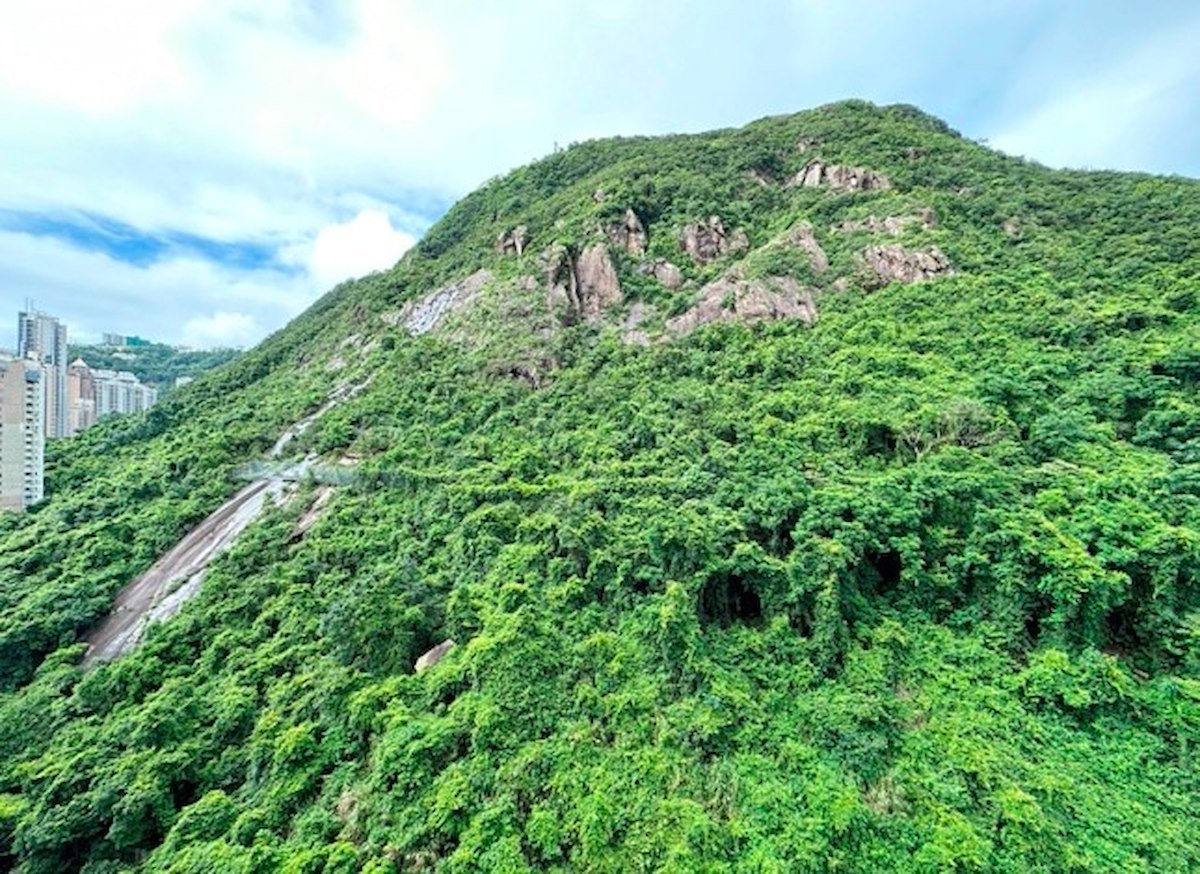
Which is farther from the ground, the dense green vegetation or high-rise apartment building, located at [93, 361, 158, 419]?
the dense green vegetation

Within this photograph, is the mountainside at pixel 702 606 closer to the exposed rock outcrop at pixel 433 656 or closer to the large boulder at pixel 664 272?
the exposed rock outcrop at pixel 433 656

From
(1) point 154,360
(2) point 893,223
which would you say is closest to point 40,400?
(2) point 893,223

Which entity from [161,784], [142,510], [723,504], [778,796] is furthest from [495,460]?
[142,510]

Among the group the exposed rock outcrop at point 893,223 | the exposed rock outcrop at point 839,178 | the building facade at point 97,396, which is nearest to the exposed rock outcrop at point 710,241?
the exposed rock outcrop at point 893,223

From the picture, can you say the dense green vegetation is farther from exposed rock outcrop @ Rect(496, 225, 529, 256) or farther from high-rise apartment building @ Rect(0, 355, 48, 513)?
exposed rock outcrop @ Rect(496, 225, 529, 256)

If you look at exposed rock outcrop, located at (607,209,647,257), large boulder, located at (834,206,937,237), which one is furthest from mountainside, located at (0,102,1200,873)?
exposed rock outcrop, located at (607,209,647,257)

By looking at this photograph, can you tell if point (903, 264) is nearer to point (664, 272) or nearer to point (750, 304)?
point (750, 304)

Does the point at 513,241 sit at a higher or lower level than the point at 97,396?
higher
